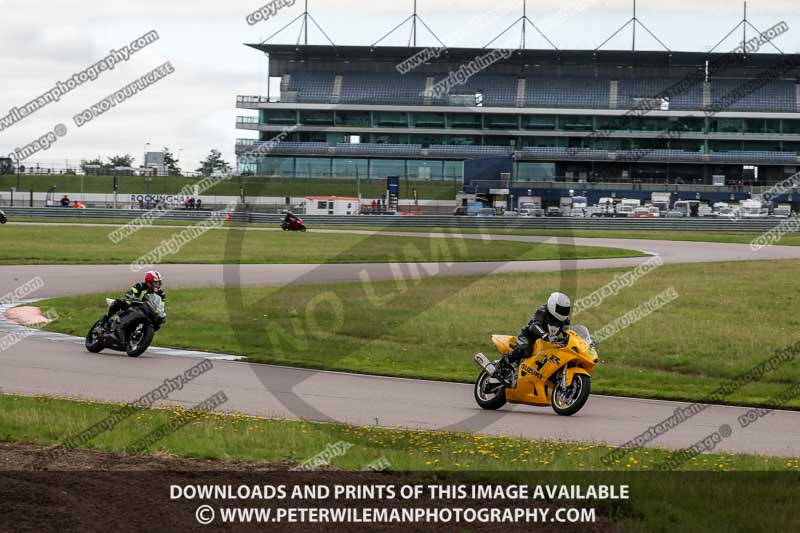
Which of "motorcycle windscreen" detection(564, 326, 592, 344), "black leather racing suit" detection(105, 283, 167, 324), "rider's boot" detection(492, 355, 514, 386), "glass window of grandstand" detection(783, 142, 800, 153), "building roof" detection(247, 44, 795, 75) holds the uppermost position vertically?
"building roof" detection(247, 44, 795, 75)

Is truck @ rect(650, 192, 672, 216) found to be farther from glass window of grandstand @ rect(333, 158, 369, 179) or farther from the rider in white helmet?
the rider in white helmet

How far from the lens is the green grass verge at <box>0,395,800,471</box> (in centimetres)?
933

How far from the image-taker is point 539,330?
12969 millimetres

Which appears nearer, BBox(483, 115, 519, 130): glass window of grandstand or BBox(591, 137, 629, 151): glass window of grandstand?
BBox(591, 137, 629, 151): glass window of grandstand

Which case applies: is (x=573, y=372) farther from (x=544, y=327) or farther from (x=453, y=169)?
(x=453, y=169)

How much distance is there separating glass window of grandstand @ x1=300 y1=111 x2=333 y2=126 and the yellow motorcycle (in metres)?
98.6

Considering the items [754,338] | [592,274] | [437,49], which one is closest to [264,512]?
[754,338]

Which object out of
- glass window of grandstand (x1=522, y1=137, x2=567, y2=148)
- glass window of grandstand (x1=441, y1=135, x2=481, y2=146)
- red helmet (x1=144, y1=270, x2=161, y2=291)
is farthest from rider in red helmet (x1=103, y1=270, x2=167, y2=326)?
glass window of grandstand (x1=522, y1=137, x2=567, y2=148)

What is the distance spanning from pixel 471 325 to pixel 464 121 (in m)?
89.1

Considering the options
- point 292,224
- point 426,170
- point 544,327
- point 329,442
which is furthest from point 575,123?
point 329,442

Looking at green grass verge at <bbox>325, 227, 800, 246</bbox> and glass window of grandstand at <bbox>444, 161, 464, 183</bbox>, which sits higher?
glass window of grandstand at <bbox>444, 161, 464, 183</bbox>

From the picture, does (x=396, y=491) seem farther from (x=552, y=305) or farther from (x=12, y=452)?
(x=552, y=305)

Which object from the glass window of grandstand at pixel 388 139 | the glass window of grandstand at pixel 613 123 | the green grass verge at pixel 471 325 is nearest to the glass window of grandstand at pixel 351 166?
the glass window of grandstand at pixel 388 139

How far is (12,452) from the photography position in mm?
9273
